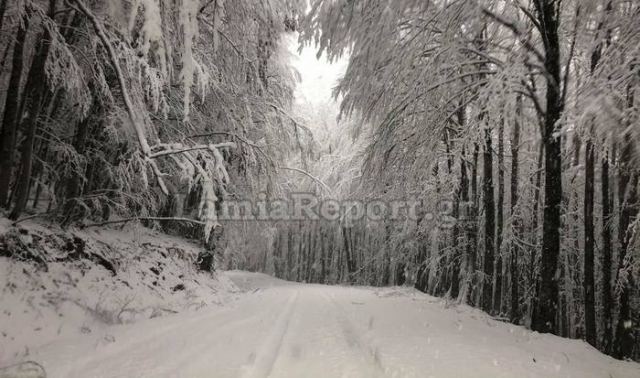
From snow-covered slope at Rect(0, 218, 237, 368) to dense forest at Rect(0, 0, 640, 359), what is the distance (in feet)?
1.61

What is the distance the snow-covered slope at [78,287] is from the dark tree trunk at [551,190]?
6310mm

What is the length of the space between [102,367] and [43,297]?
237 centimetres

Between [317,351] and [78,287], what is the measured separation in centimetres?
397

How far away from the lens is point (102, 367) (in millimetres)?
3664

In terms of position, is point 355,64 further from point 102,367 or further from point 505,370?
point 102,367

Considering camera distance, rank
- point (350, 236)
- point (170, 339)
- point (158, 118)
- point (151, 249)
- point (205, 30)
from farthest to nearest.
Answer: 1. point (350, 236)
2. point (151, 249)
3. point (158, 118)
4. point (205, 30)
5. point (170, 339)

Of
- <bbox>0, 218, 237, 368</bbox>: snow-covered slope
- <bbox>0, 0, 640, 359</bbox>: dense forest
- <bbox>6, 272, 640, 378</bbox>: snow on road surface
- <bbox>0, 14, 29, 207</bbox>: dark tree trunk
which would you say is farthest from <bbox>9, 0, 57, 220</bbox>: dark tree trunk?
<bbox>6, 272, 640, 378</bbox>: snow on road surface

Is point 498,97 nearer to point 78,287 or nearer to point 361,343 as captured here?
point 361,343

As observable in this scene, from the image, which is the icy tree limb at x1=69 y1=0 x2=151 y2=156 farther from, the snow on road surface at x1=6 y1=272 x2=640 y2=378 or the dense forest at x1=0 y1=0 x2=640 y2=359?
the snow on road surface at x1=6 y1=272 x2=640 y2=378

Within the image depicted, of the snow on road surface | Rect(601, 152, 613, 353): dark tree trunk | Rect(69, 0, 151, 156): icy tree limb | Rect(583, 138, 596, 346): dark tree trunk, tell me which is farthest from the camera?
Rect(601, 152, 613, 353): dark tree trunk

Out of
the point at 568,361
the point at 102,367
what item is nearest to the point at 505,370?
the point at 568,361

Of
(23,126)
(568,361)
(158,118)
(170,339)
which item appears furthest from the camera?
(158,118)

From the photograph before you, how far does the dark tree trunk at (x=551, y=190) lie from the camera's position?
630 centimetres

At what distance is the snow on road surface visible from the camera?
148 inches
